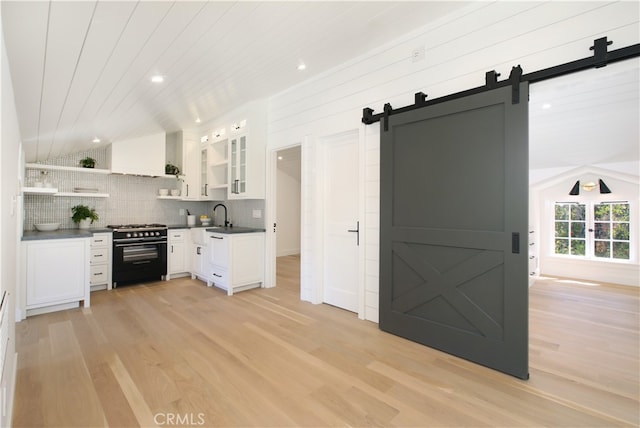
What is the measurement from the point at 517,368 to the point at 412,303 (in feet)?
2.94

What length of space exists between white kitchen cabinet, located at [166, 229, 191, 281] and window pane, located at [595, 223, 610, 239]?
7547 millimetres

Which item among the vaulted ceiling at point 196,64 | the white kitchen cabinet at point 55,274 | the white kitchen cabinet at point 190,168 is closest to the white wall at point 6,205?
the vaulted ceiling at point 196,64

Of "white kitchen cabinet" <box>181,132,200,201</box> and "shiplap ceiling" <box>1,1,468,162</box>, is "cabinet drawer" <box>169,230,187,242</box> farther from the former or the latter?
"shiplap ceiling" <box>1,1,468,162</box>

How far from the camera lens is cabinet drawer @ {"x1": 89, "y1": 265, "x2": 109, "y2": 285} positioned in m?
4.56

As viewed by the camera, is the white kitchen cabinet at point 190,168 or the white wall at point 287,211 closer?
the white kitchen cabinet at point 190,168

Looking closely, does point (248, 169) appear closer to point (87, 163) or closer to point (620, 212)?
point (87, 163)

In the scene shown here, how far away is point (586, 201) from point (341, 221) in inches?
201

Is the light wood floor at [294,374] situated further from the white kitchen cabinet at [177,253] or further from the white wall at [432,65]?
the white kitchen cabinet at [177,253]

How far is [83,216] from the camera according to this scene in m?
4.86

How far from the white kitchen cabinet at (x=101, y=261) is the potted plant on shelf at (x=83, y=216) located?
58 cm

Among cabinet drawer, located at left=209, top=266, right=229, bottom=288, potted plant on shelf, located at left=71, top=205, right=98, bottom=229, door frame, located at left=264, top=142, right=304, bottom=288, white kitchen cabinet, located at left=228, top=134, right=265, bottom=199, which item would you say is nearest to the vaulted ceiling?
white kitchen cabinet, located at left=228, top=134, right=265, bottom=199

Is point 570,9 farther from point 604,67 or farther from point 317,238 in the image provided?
point 317,238

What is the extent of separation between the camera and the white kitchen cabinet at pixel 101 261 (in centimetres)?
457

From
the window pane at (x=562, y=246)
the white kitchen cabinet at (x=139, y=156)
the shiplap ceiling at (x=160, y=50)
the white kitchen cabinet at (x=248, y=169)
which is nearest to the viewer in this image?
the shiplap ceiling at (x=160, y=50)
